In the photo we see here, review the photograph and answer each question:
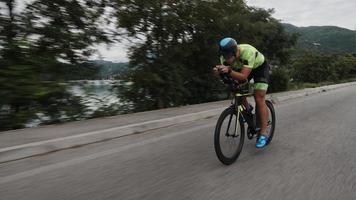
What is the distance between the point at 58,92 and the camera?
1060cm

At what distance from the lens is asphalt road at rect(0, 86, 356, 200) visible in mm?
4793

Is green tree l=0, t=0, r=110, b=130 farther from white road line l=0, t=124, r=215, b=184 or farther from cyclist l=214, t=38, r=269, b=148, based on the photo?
cyclist l=214, t=38, r=269, b=148

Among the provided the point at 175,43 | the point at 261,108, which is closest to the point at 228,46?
the point at 261,108

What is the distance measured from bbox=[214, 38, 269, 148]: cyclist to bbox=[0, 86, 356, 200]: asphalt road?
57 centimetres

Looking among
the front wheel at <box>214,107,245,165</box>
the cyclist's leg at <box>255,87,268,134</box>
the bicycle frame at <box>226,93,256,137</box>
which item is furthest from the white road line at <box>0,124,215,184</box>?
the cyclist's leg at <box>255,87,268,134</box>

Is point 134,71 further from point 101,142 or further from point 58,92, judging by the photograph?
point 101,142

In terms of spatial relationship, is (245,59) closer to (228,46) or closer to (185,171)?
(228,46)

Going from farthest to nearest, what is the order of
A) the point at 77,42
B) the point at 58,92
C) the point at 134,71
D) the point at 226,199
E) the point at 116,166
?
the point at 134,71, the point at 77,42, the point at 58,92, the point at 116,166, the point at 226,199

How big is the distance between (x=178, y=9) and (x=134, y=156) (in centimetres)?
934

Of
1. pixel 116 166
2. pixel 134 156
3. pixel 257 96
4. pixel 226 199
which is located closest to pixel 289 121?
pixel 257 96

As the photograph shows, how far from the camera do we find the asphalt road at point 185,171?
15.7 feet

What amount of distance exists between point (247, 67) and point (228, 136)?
3.15 ft

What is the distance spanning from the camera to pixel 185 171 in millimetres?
5781

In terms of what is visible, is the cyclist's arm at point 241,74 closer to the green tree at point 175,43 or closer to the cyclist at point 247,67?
the cyclist at point 247,67
